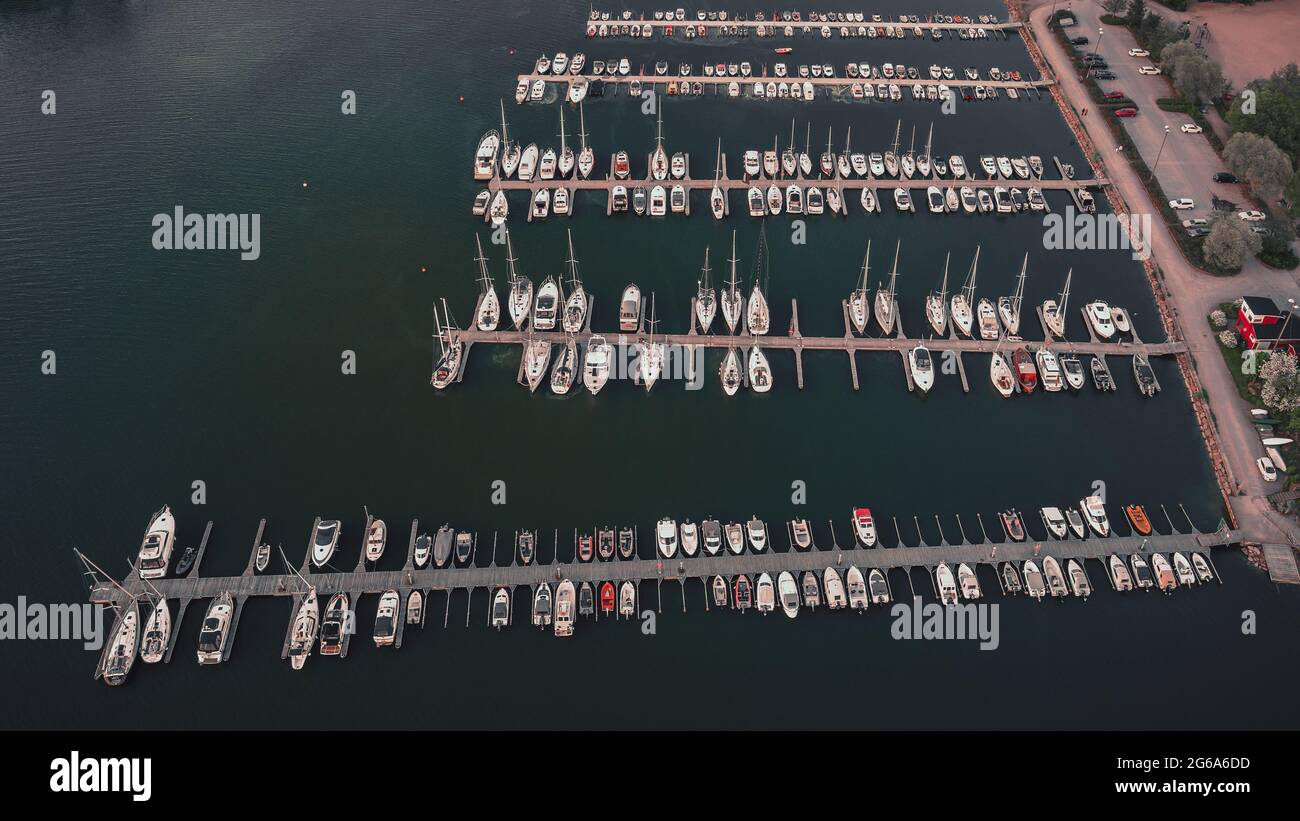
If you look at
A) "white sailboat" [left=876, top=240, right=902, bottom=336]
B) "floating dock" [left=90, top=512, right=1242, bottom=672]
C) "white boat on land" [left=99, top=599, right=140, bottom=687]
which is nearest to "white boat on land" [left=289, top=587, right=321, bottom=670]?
"floating dock" [left=90, top=512, right=1242, bottom=672]

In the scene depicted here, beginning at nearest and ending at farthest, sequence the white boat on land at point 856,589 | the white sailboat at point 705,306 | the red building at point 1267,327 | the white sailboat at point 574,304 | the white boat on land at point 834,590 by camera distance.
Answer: the white boat on land at point 856,589 → the white boat on land at point 834,590 → the red building at point 1267,327 → the white sailboat at point 574,304 → the white sailboat at point 705,306

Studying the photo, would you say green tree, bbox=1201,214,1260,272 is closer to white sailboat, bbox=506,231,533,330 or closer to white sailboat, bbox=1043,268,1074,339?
white sailboat, bbox=1043,268,1074,339

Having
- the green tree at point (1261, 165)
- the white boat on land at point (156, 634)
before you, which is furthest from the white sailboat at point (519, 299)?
the green tree at point (1261, 165)

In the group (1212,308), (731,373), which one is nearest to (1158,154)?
(1212,308)

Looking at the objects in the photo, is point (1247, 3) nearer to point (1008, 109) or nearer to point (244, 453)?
point (1008, 109)

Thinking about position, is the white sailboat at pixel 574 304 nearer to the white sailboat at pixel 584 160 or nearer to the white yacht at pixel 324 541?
the white sailboat at pixel 584 160

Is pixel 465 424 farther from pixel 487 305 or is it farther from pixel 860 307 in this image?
pixel 860 307
